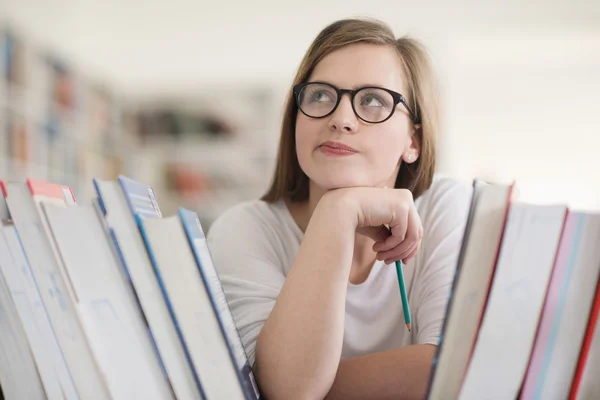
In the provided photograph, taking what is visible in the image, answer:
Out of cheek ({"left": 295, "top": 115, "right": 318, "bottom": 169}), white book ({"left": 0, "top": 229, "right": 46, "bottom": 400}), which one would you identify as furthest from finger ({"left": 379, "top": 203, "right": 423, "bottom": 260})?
white book ({"left": 0, "top": 229, "right": 46, "bottom": 400})

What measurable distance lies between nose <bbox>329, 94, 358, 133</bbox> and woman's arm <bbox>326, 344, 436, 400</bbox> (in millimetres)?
328

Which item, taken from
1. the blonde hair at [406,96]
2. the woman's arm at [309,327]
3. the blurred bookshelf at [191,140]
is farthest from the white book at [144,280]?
the blurred bookshelf at [191,140]

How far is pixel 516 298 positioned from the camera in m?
0.48

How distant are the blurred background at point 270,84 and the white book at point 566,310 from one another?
4.27 metres

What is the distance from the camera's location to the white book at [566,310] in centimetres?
48

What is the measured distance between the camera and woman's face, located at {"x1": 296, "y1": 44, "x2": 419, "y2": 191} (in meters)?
0.83

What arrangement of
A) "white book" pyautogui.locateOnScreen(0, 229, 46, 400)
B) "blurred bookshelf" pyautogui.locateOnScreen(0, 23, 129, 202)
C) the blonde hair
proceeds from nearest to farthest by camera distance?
"white book" pyautogui.locateOnScreen(0, 229, 46, 400) → the blonde hair → "blurred bookshelf" pyautogui.locateOnScreen(0, 23, 129, 202)

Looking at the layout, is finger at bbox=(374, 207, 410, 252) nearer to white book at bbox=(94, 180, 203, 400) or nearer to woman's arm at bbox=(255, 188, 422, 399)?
woman's arm at bbox=(255, 188, 422, 399)

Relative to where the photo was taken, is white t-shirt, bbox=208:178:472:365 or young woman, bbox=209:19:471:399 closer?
young woman, bbox=209:19:471:399

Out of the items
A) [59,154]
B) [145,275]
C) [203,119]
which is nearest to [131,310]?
[145,275]

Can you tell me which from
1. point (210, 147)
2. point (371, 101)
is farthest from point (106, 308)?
point (210, 147)

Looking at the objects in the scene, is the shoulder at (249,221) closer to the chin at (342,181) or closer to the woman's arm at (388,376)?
the chin at (342,181)

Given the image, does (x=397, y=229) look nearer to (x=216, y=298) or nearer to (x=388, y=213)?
(x=388, y=213)

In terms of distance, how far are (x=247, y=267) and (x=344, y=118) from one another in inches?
10.5
